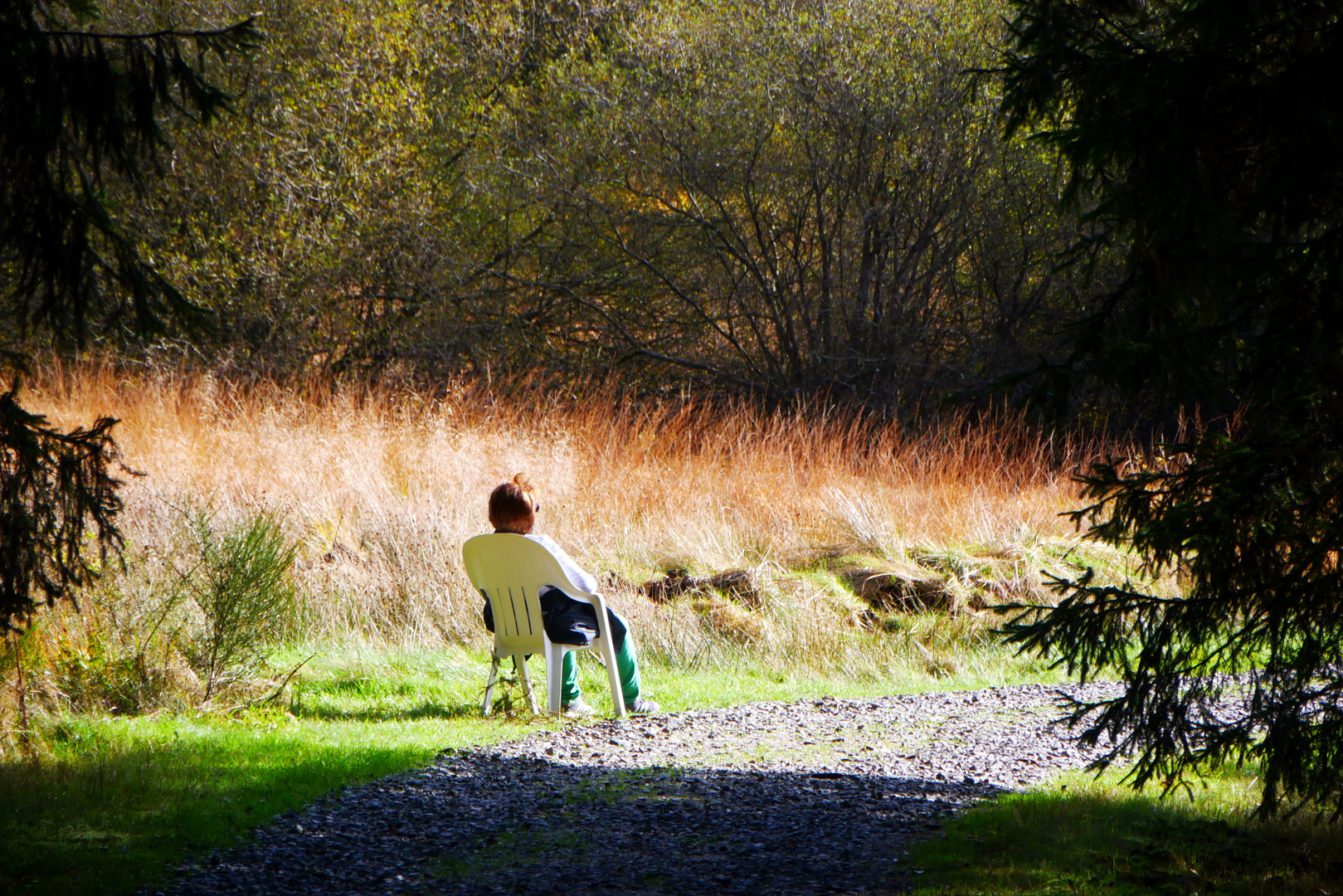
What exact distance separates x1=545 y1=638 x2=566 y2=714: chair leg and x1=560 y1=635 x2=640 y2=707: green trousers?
0.20ft

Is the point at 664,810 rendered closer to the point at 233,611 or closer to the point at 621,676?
the point at 621,676

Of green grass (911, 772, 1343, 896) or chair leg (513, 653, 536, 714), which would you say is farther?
chair leg (513, 653, 536, 714)

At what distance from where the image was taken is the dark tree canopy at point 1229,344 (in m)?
3.21

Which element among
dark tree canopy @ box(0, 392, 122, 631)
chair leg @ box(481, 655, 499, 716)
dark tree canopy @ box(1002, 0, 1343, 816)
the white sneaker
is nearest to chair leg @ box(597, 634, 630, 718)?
the white sneaker

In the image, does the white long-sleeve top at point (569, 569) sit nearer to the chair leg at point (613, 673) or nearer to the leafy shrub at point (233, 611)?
the chair leg at point (613, 673)

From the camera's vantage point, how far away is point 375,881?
10.9 ft

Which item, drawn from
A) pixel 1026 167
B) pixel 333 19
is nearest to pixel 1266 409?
pixel 1026 167

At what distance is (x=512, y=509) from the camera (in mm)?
5422

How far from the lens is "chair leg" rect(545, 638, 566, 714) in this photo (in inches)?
211

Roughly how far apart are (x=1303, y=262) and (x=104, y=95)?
3776 millimetres

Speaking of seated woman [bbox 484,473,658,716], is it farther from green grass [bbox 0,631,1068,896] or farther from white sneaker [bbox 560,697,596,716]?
green grass [bbox 0,631,1068,896]

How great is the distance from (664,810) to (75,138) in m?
3.17

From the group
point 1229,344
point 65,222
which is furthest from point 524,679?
point 1229,344

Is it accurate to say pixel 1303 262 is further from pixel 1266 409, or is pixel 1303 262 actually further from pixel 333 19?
pixel 333 19
